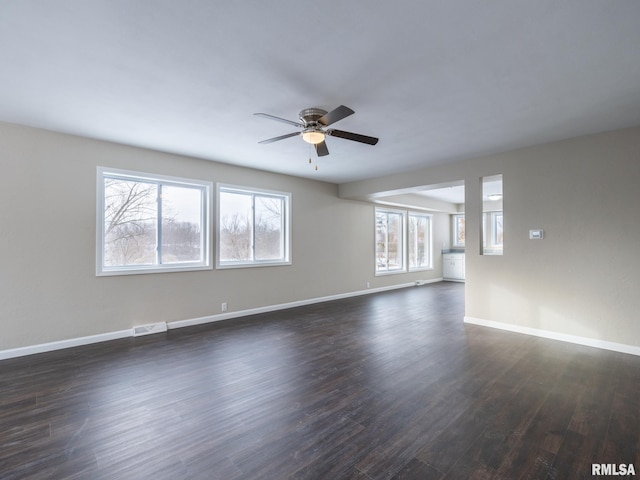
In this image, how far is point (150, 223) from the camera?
4516 mm

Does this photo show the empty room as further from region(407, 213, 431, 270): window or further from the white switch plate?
region(407, 213, 431, 270): window

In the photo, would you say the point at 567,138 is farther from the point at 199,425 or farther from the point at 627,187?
the point at 199,425

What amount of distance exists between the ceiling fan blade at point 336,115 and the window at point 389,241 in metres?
5.58

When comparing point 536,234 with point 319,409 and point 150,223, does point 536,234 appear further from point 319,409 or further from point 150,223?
point 150,223

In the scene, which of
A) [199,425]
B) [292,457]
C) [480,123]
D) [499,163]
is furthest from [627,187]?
[199,425]

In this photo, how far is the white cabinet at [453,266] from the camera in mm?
9727

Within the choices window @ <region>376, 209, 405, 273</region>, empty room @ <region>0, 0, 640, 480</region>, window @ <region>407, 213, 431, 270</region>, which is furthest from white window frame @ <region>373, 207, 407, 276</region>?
empty room @ <region>0, 0, 640, 480</region>

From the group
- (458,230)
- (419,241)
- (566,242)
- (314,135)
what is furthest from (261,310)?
(458,230)

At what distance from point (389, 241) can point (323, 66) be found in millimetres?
6702

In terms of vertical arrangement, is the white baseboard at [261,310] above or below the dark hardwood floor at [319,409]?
above

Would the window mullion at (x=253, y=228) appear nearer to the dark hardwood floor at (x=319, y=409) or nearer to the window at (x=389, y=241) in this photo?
the dark hardwood floor at (x=319, y=409)

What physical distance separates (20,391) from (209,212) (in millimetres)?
3062

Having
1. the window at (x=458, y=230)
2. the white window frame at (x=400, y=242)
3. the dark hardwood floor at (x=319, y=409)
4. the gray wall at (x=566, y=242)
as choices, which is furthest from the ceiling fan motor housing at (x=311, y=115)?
the window at (x=458, y=230)

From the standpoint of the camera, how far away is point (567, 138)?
156 inches
